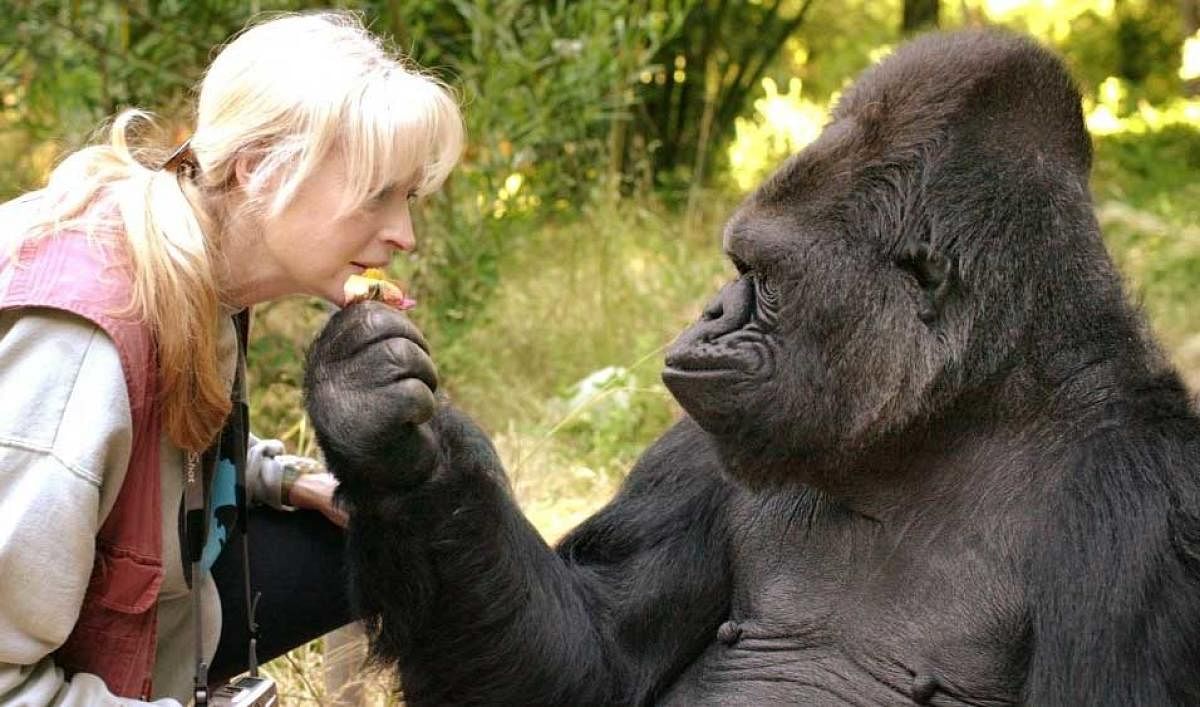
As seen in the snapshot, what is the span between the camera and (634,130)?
8.82 m

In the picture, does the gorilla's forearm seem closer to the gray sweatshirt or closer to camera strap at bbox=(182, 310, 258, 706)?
camera strap at bbox=(182, 310, 258, 706)

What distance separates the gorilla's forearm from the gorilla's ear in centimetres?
62

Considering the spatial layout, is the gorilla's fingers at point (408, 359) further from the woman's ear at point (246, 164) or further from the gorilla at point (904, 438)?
the woman's ear at point (246, 164)

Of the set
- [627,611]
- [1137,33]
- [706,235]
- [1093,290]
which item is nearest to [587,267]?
[706,235]

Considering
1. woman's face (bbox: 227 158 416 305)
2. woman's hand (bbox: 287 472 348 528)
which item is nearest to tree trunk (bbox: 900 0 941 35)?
woman's hand (bbox: 287 472 348 528)

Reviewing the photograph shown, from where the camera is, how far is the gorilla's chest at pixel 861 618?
251cm

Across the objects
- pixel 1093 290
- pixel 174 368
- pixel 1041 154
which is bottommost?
pixel 174 368

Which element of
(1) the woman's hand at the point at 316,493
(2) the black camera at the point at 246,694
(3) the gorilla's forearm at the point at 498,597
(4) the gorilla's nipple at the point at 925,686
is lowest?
(2) the black camera at the point at 246,694

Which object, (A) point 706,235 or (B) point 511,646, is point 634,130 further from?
(B) point 511,646

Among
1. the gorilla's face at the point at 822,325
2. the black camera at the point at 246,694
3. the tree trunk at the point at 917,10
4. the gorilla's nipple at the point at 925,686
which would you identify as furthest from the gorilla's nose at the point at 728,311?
the tree trunk at the point at 917,10

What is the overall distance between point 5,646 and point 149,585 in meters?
0.26

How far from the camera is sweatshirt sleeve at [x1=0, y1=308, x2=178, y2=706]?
2215mm

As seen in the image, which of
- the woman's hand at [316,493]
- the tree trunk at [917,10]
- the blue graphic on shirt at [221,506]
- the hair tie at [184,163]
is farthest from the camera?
the tree trunk at [917,10]

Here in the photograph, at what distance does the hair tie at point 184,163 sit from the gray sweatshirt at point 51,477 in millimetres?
401
